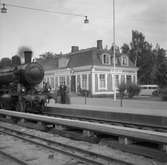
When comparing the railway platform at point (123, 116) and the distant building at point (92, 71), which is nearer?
the railway platform at point (123, 116)

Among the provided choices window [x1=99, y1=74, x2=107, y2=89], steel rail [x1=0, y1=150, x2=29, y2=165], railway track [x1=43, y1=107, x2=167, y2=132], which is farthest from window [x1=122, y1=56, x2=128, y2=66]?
steel rail [x1=0, y1=150, x2=29, y2=165]

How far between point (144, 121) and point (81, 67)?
27.7m

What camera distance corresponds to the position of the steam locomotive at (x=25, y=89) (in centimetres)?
1430

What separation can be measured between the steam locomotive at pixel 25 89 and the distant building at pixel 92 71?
21.7m

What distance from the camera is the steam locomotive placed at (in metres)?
14.3

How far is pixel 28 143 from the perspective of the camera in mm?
8406

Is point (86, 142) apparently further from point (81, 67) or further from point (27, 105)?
point (81, 67)

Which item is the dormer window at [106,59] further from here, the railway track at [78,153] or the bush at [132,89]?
the railway track at [78,153]

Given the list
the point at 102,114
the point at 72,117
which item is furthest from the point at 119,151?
the point at 72,117

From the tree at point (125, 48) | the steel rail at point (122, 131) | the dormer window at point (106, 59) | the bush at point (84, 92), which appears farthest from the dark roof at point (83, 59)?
the steel rail at point (122, 131)

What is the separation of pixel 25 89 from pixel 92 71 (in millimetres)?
22240

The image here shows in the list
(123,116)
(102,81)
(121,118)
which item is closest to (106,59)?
(102,81)

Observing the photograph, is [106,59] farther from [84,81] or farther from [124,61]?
[84,81]

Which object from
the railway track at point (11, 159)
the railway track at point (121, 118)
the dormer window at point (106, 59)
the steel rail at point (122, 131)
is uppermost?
the dormer window at point (106, 59)
